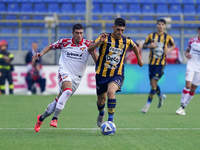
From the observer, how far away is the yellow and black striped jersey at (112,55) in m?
6.41

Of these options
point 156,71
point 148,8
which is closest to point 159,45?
point 156,71

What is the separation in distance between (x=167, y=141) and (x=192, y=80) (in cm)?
399

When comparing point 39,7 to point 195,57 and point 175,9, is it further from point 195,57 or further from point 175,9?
point 195,57

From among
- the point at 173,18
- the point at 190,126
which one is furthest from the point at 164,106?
the point at 173,18

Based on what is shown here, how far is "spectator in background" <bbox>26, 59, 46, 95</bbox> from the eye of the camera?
557 inches

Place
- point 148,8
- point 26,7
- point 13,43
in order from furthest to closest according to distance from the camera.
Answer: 1. point 148,8
2. point 26,7
3. point 13,43

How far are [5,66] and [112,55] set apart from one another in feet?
27.8

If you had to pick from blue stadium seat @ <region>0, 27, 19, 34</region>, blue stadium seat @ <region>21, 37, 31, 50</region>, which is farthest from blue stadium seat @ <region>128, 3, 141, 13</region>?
blue stadium seat @ <region>0, 27, 19, 34</region>

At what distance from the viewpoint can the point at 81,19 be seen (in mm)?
18219

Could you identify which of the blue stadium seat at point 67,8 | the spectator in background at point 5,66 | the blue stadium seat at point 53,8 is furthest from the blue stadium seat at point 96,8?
the spectator in background at point 5,66

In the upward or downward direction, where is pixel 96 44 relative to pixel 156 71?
upward

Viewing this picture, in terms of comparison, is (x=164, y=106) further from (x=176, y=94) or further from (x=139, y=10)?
(x=139, y=10)

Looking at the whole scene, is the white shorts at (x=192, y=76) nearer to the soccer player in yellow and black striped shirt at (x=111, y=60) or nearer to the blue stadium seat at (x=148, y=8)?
the soccer player in yellow and black striped shirt at (x=111, y=60)

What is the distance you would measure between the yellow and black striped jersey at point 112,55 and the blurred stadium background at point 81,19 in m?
8.47
